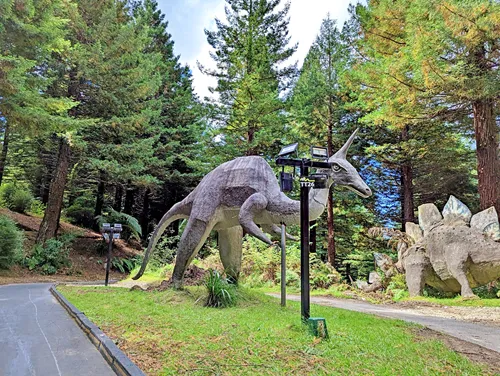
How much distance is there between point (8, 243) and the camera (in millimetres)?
11992

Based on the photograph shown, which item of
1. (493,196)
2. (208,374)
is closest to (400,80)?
(493,196)

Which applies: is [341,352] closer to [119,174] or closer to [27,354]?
[27,354]

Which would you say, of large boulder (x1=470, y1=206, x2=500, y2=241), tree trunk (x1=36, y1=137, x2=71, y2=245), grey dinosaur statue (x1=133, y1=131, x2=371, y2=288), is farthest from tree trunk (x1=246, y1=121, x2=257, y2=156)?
large boulder (x1=470, y1=206, x2=500, y2=241)

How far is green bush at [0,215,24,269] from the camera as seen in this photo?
465 inches

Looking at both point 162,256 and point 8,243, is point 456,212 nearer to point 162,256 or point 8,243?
point 162,256

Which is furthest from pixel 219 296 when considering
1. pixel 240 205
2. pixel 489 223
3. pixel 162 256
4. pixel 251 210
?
pixel 162 256

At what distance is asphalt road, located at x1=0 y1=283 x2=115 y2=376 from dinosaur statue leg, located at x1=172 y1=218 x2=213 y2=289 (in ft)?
7.07

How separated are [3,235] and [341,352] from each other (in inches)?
487

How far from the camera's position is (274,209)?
6.45m

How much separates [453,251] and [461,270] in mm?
488

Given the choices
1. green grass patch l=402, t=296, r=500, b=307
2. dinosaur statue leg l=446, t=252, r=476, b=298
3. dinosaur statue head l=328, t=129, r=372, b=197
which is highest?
dinosaur statue head l=328, t=129, r=372, b=197

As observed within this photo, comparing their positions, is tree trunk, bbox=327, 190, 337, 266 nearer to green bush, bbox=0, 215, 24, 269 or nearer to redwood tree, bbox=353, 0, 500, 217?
redwood tree, bbox=353, 0, 500, 217

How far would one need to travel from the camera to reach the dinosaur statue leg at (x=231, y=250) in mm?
7730

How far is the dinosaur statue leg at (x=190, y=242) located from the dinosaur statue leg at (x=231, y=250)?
2.95 ft
